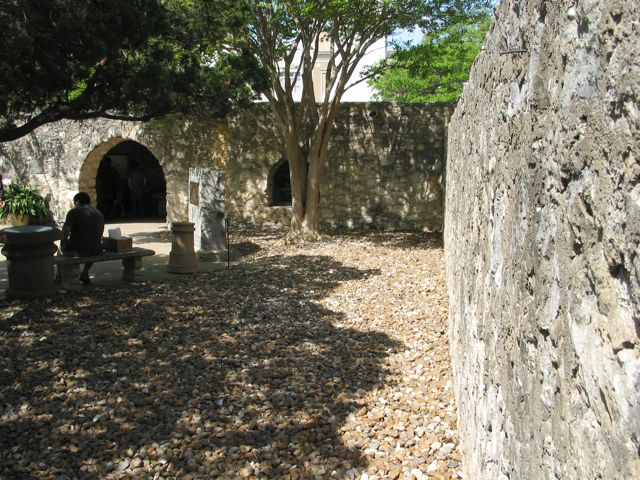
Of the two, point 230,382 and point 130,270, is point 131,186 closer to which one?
point 130,270

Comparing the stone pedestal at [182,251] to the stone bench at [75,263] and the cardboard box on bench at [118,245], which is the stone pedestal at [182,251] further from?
the cardboard box on bench at [118,245]

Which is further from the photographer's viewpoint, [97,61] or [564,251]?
[97,61]

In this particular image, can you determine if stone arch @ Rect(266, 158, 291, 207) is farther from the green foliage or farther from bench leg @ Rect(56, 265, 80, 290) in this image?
bench leg @ Rect(56, 265, 80, 290)

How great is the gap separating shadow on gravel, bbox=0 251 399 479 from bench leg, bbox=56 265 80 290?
1.06ft

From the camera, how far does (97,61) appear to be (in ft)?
21.6

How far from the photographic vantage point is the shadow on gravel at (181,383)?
371cm

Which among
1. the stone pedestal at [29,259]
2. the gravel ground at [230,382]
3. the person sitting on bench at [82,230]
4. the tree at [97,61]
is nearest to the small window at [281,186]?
the tree at [97,61]

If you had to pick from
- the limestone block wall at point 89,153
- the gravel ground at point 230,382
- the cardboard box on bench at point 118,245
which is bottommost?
the gravel ground at point 230,382

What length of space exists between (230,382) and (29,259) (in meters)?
3.53

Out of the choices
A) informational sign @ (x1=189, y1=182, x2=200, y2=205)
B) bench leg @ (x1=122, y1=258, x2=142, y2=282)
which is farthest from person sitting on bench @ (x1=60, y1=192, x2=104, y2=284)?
informational sign @ (x1=189, y1=182, x2=200, y2=205)

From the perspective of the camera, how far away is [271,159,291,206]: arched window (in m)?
14.4

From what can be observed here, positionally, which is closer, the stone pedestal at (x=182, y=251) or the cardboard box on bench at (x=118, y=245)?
the cardboard box on bench at (x=118, y=245)

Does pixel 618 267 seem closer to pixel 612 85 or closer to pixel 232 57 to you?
pixel 612 85

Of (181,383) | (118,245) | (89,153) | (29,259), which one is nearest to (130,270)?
(118,245)
